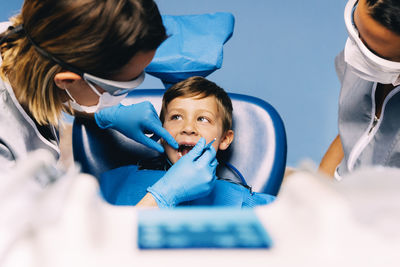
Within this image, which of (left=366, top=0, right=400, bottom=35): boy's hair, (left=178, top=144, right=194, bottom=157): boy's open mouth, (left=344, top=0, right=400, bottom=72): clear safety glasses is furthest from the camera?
(left=178, top=144, right=194, bottom=157): boy's open mouth

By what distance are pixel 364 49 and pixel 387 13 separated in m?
0.14

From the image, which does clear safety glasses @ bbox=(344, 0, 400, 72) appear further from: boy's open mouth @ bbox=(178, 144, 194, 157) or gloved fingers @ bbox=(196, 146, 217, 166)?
boy's open mouth @ bbox=(178, 144, 194, 157)

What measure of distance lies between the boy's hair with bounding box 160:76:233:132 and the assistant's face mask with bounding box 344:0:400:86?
1.93 feet

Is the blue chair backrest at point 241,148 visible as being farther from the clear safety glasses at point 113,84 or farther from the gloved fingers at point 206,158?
the clear safety glasses at point 113,84

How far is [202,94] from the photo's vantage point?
1518 millimetres

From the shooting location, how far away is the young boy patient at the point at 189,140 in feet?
4.49

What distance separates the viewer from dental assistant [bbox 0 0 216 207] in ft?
2.78

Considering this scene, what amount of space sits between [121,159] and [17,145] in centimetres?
56

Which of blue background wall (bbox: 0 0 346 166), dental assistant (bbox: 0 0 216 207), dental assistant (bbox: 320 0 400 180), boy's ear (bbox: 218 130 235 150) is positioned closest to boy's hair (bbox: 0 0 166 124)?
dental assistant (bbox: 0 0 216 207)

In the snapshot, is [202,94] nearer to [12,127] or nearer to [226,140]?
[226,140]

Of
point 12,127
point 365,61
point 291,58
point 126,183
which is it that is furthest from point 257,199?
point 291,58

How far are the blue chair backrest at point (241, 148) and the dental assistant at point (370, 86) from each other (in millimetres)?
255

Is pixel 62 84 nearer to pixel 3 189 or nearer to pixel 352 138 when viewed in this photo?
pixel 3 189

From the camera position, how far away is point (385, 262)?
0.31 meters
